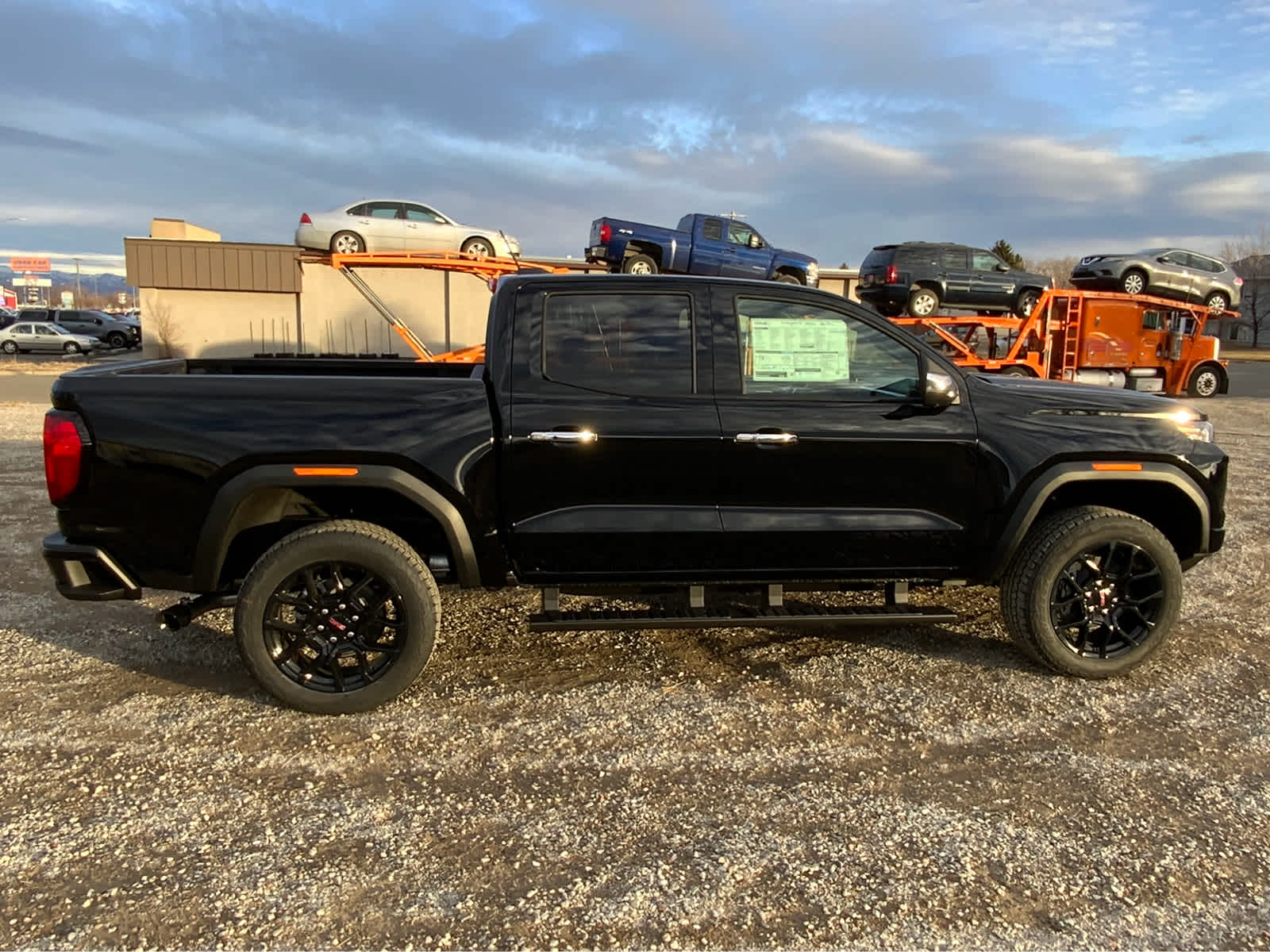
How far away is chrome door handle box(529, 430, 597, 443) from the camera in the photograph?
3.58 meters

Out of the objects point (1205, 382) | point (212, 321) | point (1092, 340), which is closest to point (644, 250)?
point (1092, 340)

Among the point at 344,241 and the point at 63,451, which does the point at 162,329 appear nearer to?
the point at 344,241

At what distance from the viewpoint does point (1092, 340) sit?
17.3m

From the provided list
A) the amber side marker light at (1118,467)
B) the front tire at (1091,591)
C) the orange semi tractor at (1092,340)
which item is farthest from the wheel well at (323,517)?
the orange semi tractor at (1092,340)

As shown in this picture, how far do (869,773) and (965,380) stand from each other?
1892 millimetres

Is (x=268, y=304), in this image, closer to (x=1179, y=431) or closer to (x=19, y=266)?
(x=1179, y=431)

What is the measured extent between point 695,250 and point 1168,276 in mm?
11159

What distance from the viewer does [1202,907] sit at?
8.11 ft

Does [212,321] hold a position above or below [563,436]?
above

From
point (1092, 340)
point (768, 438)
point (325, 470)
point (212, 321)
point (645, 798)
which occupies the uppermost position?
point (212, 321)

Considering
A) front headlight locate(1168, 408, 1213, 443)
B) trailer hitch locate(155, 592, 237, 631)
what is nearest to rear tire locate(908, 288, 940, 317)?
front headlight locate(1168, 408, 1213, 443)

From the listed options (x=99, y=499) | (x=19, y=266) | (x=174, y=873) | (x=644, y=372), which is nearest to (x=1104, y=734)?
(x=644, y=372)

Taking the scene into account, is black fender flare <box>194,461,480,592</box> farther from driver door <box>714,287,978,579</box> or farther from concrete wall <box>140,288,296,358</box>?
concrete wall <box>140,288,296,358</box>

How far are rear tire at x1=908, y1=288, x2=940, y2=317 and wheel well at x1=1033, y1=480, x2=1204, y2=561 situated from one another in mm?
12986
